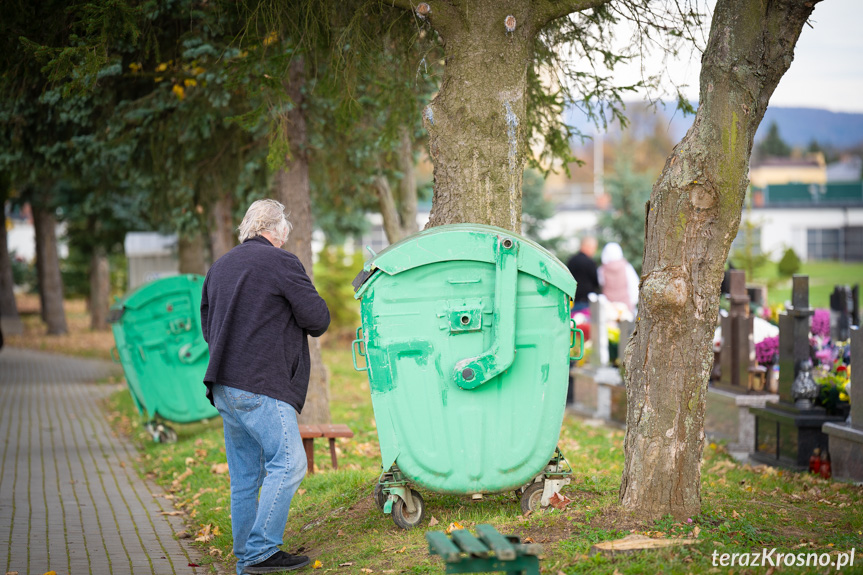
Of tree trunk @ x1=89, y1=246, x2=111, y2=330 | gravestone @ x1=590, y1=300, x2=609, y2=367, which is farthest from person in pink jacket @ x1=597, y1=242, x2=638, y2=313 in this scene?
tree trunk @ x1=89, y1=246, x2=111, y2=330

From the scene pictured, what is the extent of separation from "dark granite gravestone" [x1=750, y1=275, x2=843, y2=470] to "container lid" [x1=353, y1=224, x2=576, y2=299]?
3.88 metres

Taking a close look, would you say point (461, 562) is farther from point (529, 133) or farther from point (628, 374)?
point (529, 133)

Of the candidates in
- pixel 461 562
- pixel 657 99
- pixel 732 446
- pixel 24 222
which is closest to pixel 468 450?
pixel 461 562

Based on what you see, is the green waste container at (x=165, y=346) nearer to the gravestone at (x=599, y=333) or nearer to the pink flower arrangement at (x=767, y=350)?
the gravestone at (x=599, y=333)

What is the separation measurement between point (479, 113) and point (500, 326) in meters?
1.60

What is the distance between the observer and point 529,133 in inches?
322

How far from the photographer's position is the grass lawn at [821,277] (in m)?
33.0

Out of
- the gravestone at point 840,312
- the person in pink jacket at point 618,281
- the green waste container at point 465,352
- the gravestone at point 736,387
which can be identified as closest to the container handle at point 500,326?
the green waste container at point 465,352

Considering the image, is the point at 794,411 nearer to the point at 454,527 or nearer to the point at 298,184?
the point at 454,527

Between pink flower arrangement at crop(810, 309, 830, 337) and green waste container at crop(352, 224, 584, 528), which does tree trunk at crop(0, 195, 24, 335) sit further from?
green waste container at crop(352, 224, 584, 528)

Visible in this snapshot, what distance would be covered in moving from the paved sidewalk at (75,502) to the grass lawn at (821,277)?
2513cm

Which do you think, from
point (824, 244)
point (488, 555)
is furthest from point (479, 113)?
point (824, 244)

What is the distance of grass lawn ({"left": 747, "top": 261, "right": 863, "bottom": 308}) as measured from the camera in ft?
108

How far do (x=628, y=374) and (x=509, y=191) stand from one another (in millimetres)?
1509
